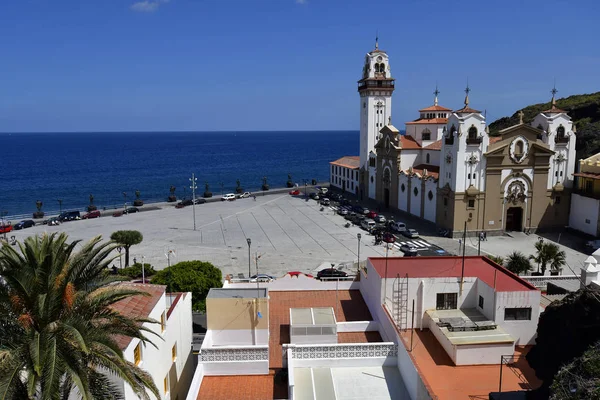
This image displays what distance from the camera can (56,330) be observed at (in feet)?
30.0

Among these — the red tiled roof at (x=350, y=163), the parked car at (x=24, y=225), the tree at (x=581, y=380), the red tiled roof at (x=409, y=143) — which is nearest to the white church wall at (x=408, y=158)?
the red tiled roof at (x=409, y=143)

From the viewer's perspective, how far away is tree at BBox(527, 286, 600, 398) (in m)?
10.5

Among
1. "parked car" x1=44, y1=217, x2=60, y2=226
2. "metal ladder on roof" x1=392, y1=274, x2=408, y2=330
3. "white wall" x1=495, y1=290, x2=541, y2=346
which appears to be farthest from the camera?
"parked car" x1=44, y1=217, x2=60, y2=226

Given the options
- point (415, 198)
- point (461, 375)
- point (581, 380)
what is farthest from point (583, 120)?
point (581, 380)

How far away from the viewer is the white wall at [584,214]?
4475 centimetres

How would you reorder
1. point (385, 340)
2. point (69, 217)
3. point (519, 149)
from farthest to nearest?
point (69, 217) < point (519, 149) < point (385, 340)

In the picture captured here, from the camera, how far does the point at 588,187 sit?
4634 cm

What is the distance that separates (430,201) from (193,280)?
32272mm

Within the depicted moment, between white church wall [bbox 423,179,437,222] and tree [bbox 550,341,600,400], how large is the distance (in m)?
42.4

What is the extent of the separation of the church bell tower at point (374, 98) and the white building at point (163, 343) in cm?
5250

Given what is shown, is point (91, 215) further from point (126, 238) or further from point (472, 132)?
point (472, 132)

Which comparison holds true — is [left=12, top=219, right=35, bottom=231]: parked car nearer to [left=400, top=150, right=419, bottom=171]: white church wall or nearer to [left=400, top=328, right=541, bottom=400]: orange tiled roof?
[left=400, top=150, right=419, bottom=171]: white church wall

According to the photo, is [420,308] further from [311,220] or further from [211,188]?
[211,188]

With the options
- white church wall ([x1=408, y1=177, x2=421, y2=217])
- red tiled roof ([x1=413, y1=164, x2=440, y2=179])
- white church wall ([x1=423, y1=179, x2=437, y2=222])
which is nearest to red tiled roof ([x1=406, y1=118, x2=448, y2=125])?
red tiled roof ([x1=413, y1=164, x2=440, y2=179])
